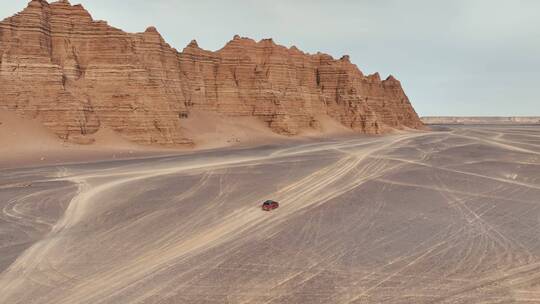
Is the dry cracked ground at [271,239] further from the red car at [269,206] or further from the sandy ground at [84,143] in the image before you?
the sandy ground at [84,143]

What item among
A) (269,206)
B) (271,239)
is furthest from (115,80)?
(271,239)

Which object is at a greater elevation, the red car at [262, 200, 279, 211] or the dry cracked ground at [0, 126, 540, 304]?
the red car at [262, 200, 279, 211]

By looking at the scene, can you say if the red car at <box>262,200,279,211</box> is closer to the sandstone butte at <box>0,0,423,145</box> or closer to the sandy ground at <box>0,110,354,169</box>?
the sandy ground at <box>0,110,354,169</box>

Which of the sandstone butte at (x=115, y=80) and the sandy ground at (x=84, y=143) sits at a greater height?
the sandstone butte at (x=115, y=80)

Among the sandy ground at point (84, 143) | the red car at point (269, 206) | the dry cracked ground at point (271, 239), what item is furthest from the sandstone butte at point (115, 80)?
the red car at point (269, 206)

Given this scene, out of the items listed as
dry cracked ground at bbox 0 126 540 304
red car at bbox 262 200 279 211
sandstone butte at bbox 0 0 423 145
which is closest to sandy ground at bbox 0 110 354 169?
sandstone butte at bbox 0 0 423 145

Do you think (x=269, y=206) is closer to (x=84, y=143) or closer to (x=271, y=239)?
(x=271, y=239)
